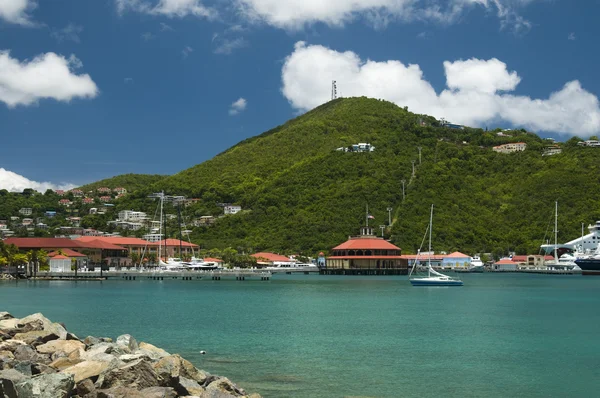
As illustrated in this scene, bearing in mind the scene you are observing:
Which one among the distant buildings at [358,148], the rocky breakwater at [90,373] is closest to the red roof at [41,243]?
the distant buildings at [358,148]

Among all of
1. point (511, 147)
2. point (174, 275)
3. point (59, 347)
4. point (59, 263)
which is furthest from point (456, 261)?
point (59, 347)

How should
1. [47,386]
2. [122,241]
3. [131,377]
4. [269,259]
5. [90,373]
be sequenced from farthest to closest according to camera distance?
1. [269,259]
2. [122,241]
3. [90,373]
4. [131,377]
5. [47,386]

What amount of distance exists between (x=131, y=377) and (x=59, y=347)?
540 cm

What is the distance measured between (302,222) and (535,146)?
62437mm

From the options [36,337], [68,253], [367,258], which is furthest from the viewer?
[367,258]

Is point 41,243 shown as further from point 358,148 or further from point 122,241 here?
point 358,148

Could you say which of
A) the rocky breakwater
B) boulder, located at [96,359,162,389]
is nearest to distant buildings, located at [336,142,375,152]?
the rocky breakwater

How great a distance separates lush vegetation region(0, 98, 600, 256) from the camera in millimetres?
145375

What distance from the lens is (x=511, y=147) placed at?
17488cm

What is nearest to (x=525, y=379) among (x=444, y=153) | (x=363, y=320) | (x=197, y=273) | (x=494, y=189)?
(x=363, y=320)

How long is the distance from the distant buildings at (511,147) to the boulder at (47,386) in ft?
547

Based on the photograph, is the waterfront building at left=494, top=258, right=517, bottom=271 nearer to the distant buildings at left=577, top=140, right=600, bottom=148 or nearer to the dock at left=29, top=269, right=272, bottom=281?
the distant buildings at left=577, top=140, right=600, bottom=148

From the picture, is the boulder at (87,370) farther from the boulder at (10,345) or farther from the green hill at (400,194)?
the green hill at (400,194)

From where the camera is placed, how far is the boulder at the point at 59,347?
19.9 meters
